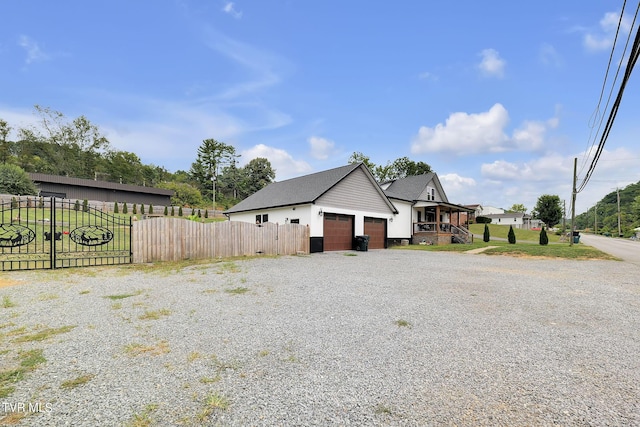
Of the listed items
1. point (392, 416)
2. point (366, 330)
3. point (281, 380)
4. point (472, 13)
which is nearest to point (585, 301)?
point (366, 330)

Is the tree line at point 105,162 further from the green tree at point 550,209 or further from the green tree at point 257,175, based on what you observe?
the green tree at point 550,209

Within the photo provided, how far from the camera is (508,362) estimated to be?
3.15 meters

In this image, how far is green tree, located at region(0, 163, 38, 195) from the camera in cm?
2650

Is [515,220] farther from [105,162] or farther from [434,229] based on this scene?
[105,162]

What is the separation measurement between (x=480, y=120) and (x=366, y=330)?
17.1 m

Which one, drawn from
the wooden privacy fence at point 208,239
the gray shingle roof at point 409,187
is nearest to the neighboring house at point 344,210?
the gray shingle roof at point 409,187

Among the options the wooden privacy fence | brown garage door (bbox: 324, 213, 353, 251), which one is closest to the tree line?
the wooden privacy fence

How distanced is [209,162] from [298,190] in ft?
133

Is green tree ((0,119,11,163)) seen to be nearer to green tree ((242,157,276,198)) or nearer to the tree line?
the tree line

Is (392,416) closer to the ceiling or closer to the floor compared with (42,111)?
closer to the floor

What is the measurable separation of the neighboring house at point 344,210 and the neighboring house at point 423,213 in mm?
76

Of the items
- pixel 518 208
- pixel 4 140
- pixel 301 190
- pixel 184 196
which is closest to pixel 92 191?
pixel 184 196

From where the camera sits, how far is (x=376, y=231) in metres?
20.0

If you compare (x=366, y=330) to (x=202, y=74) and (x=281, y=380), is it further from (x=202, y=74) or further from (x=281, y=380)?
(x=202, y=74)
